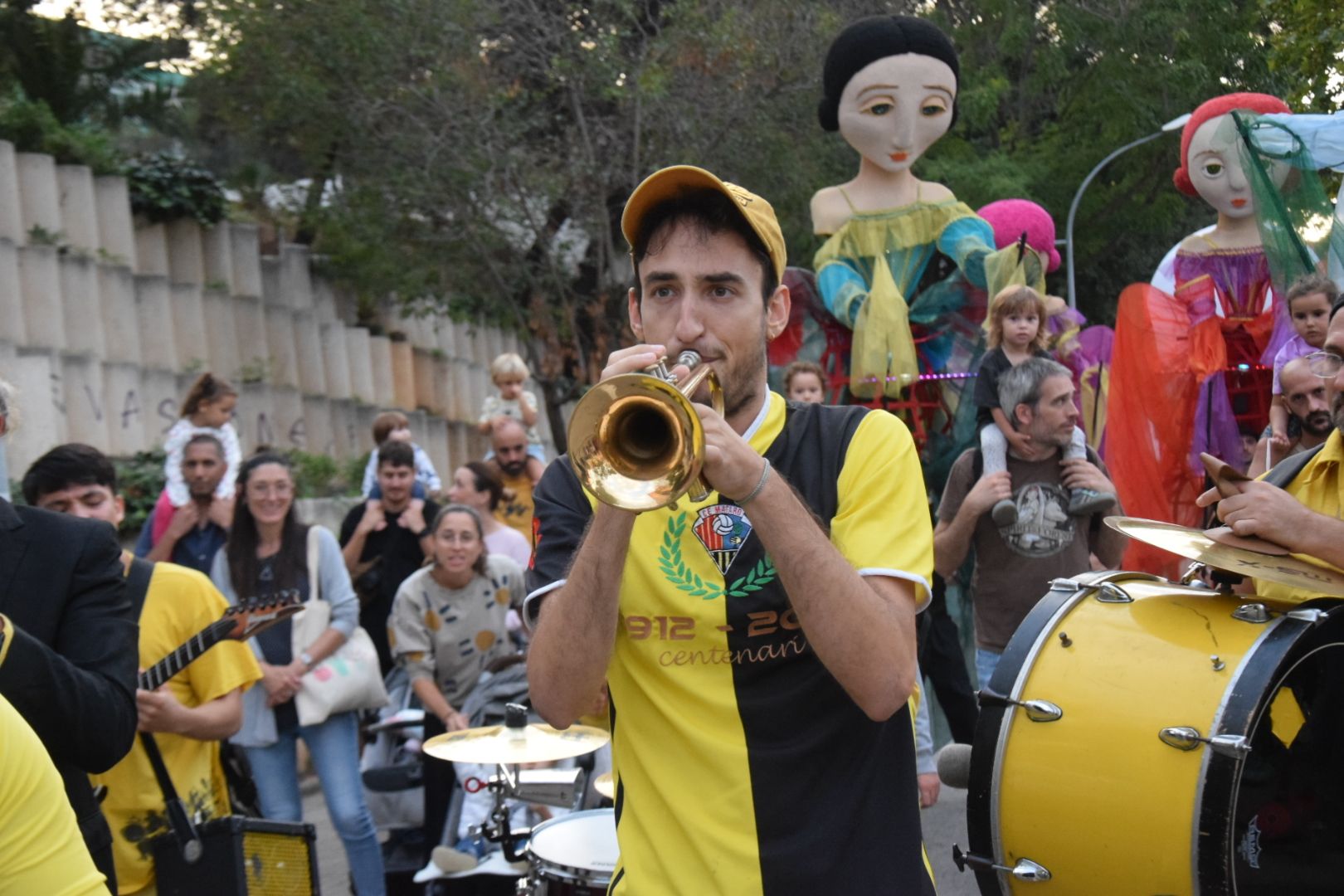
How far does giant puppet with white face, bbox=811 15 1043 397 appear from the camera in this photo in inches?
284

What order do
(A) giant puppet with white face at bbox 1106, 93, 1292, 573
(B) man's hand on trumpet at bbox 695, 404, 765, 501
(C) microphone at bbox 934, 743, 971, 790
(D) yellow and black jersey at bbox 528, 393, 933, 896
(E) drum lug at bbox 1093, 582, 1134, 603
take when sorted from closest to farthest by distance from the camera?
(B) man's hand on trumpet at bbox 695, 404, 765, 501, (D) yellow and black jersey at bbox 528, 393, 933, 896, (E) drum lug at bbox 1093, 582, 1134, 603, (C) microphone at bbox 934, 743, 971, 790, (A) giant puppet with white face at bbox 1106, 93, 1292, 573

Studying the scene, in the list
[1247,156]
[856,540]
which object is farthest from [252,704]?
[1247,156]

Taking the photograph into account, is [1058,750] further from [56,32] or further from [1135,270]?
[1135,270]

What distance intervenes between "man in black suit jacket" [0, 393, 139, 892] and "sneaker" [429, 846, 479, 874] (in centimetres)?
242

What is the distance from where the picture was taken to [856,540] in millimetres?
2387

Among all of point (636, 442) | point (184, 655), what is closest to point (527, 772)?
point (184, 655)

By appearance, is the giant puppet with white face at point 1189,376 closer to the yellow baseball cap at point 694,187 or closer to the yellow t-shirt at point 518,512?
the yellow t-shirt at point 518,512

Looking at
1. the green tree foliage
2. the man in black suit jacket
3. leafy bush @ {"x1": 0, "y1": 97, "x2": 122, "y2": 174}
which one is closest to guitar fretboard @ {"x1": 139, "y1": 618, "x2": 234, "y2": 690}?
the man in black suit jacket

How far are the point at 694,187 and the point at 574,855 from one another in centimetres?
249

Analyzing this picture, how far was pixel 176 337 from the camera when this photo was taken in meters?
13.5

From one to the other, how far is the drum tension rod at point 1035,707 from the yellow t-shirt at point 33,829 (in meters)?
1.81

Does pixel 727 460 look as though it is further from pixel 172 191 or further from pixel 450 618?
pixel 172 191

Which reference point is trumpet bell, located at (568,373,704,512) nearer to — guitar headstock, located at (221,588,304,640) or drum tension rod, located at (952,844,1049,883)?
drum tension rod, located at (952,844,1049,883)

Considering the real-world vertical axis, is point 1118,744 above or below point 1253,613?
below
